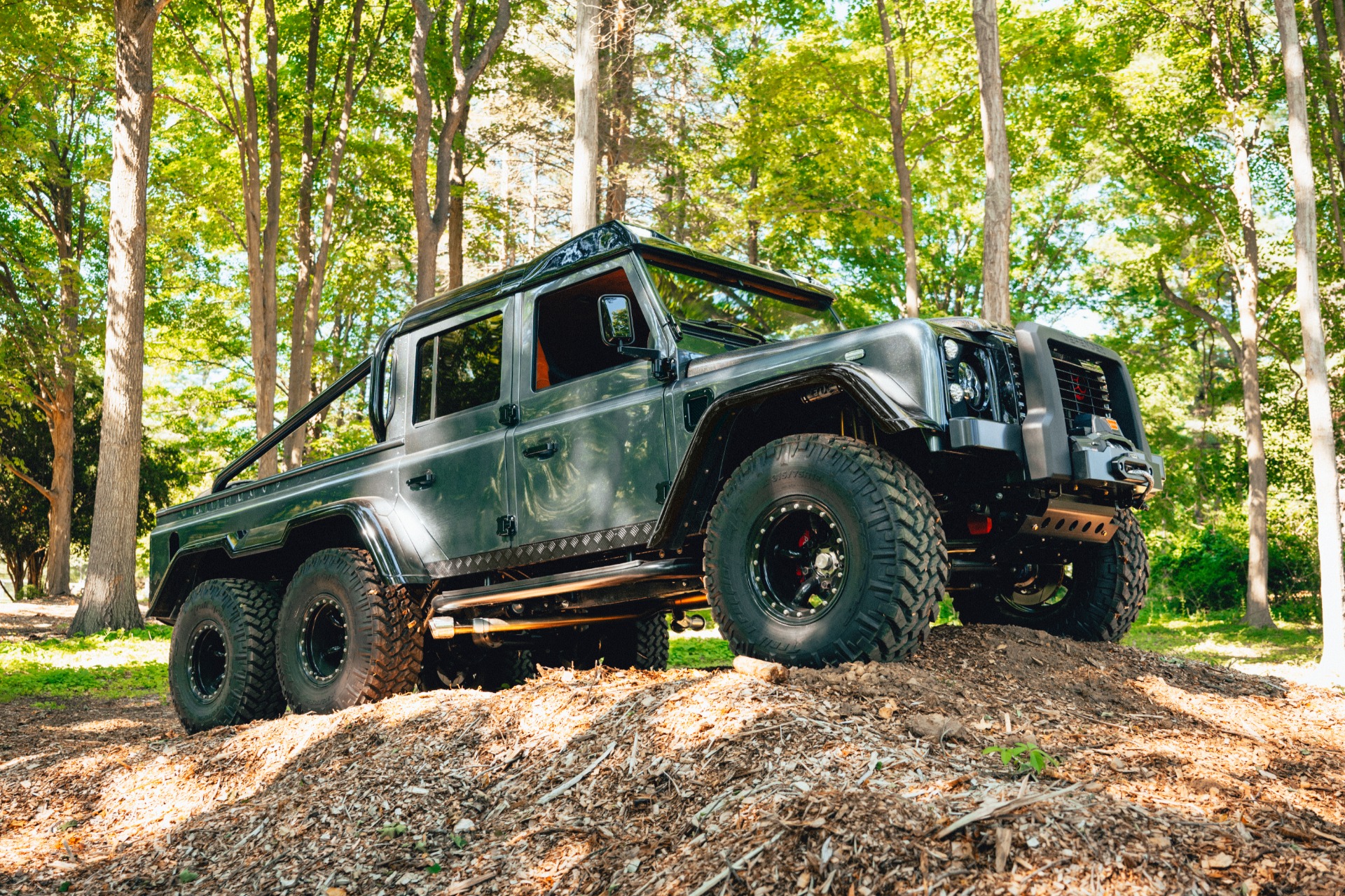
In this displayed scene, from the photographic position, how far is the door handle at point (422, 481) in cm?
598

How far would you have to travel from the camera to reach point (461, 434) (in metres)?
5.97

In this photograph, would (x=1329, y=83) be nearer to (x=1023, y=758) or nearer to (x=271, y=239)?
(x=1023, y=758)

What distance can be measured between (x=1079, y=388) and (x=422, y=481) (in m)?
3.54

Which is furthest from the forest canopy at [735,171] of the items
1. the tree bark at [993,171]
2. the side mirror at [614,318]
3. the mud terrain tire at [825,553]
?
the mud terrain tire at [825,553]

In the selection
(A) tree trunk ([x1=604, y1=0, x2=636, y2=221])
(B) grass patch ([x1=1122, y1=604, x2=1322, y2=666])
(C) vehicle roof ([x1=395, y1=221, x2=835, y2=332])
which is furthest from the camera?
(A) tree trunk ([x1=604, y1=0, x2=636, y2=221])

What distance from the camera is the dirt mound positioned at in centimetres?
272

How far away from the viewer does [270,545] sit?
6.47 meters

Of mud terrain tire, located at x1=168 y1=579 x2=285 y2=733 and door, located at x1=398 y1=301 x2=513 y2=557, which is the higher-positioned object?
door, located at x1=398 y1=301 x2=513 y2=557

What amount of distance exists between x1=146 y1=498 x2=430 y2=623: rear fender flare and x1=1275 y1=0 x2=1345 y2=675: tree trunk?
10500 millimetres

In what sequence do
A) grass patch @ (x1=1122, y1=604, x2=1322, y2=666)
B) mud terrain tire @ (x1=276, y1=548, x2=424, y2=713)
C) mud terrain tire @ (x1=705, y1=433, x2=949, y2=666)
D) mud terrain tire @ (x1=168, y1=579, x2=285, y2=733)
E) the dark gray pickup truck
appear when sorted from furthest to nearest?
1. grass patch @ (x1=1122, y1=604, x2=1322, y2=666)
2. mud terrain tire @ (x1=168, y1=579, x2=285, y2=733)
3. mud terrain tire @ (x1=276, y1=548, x2=424, y2=713)
4. the dark gray pickup truck
5. mud terrain tire @ (x1=705, y1=433, x2=949, y2=666)

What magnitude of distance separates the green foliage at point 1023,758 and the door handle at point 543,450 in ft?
8.82

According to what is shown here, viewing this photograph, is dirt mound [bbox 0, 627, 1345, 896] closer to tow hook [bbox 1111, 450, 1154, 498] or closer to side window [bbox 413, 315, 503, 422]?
tow hook [bbox 1111, 450, 1154, 498]

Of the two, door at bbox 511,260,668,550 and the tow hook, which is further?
door at bbox 511,260,668,550

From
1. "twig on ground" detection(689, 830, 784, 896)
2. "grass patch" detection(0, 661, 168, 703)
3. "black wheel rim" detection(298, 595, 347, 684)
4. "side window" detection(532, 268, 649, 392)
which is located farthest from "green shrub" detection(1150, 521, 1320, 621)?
"twig on ground" detection(689, 830, 784, 896)
